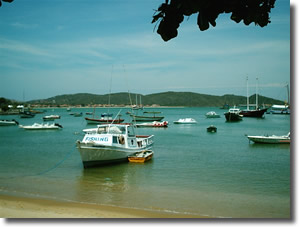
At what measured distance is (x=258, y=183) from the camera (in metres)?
13.9

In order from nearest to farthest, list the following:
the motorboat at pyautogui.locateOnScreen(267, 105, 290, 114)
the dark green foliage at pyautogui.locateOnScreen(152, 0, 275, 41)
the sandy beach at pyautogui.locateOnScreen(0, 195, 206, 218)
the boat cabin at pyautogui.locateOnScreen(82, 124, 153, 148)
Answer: the dark green foliage at pyautogui.locateOnScreen(152, 0, 275, 41), the sandy beach at pyautogui.locateOnScreen(0, 195, 206, 218), the boat cabin at pyautogui.locateOnScreen(82, 124, 153, 148), the motorboat at pyautogui.locateOnScreen(267, 105, 290, 114)

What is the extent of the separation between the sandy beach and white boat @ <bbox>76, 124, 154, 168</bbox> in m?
5.04

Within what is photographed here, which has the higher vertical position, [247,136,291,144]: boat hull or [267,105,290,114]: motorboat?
[267,105,290,114]: motorboat

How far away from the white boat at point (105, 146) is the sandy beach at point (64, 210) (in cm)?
504

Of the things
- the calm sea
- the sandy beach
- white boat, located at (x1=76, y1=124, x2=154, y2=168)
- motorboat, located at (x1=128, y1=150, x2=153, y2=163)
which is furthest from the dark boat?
the sandy beach

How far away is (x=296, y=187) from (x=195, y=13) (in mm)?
4210

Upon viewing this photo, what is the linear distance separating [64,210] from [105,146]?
678 centimetres

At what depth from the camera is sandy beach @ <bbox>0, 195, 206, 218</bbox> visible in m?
8.52

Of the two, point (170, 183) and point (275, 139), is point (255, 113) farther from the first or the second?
point (170, 183)

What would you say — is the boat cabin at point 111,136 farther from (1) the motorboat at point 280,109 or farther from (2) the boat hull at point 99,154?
(1) the motorboat at point 280,109

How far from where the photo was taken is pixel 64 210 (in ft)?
30.6

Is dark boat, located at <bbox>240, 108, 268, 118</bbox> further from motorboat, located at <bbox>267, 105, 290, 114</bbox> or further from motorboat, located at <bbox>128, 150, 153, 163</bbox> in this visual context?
motorboat, located at <bbox>128, 150, 153, 163</bbox>

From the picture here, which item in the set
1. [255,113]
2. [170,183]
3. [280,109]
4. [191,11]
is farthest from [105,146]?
[280,109]

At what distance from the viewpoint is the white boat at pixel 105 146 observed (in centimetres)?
1577
